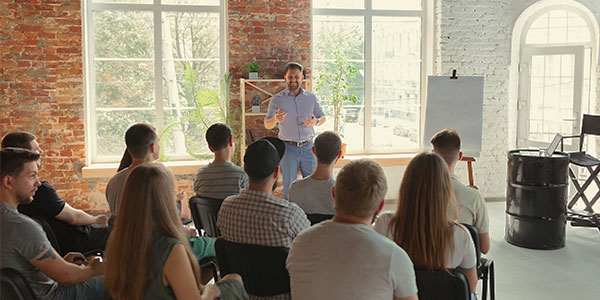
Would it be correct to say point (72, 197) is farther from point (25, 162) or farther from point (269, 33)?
point (25, 162)

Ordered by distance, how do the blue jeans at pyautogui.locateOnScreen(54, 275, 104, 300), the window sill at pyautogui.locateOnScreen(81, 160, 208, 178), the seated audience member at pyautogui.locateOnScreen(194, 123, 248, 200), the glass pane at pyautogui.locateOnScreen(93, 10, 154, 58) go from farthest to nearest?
the glass pane at pyautogui.locateOnScreen(93, 10, 154, 58) < the window sill at pyautogui.locateOnScreen(81, 160, 208, 178) < the seated audience member at pyautogui.locateOnScreen(194, 123, 248, 200) < the blue jeans at pyautogui.locateOnScreen(54, 275, 104, 300)

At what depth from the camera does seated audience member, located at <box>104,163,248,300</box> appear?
7.23 ft

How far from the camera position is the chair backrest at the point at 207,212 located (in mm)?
3596

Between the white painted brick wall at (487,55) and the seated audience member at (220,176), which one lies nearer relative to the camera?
the seated audience member at (220,176)

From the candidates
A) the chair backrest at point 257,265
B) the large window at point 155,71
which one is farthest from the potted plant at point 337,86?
the chair backrest at point 257,265

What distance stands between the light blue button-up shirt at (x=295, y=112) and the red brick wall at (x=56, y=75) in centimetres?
92

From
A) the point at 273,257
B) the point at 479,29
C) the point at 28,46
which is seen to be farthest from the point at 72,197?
the point at 479,29

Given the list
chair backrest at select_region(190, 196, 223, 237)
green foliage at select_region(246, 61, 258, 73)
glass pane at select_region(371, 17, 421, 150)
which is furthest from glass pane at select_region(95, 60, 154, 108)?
chair backrest at select_region(190, 196, 223, 237)

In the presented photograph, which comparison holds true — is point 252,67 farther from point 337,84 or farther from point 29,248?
point 29,248

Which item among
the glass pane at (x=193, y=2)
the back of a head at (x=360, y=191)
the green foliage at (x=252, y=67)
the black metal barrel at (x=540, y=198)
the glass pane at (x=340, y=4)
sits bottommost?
Result: the black metal barrel at (x=540, y=198)

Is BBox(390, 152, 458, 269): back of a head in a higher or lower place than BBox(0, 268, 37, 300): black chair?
higher

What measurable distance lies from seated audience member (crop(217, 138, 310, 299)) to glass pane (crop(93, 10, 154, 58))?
490 centimetres

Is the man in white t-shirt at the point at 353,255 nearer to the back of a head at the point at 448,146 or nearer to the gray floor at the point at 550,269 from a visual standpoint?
the back of a head at the point at 448,146

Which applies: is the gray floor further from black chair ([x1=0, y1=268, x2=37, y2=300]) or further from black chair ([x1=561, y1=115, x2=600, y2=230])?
black chair ([x1=0, y1=268, x2=37, y2=300])
